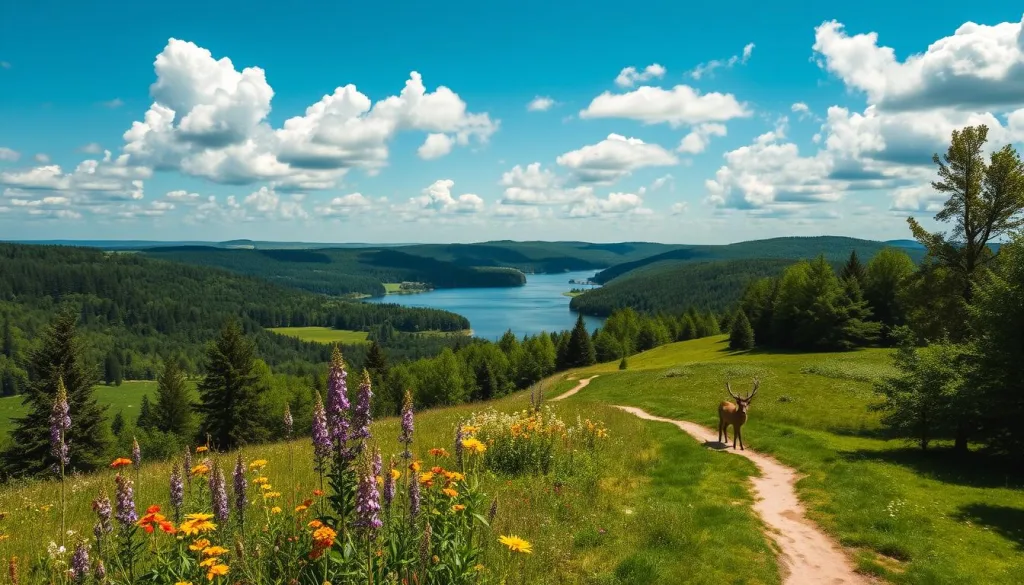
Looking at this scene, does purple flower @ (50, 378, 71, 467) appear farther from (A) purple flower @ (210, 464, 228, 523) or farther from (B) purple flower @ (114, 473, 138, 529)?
(A) purple flower @ (210, 464, 228, 523)

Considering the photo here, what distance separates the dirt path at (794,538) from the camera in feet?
28.5

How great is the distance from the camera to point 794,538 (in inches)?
402

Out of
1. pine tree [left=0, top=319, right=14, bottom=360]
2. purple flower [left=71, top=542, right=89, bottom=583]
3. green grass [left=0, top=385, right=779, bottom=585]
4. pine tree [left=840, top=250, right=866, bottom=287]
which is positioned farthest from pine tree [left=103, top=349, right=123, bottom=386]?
purple flower [left=71, top=542, right=89, bottom=583]

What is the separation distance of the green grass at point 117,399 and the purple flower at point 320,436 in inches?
5021

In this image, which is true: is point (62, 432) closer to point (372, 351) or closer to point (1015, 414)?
point (1015, 414)

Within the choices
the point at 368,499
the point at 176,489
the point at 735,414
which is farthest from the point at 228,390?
the point at 368,499

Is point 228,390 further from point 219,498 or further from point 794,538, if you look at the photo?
point 794,538

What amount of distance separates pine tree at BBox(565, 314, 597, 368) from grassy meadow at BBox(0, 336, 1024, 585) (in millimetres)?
61803

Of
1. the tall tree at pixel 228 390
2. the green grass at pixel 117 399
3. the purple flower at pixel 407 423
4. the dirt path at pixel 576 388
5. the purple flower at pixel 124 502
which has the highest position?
the purple flower at pixel 407 423

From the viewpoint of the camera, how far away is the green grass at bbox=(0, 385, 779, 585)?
791cm

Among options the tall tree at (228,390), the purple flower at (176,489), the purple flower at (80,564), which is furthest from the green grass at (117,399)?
the purple flower at (80,564)

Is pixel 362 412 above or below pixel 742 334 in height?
above

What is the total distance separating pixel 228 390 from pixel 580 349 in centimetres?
5479

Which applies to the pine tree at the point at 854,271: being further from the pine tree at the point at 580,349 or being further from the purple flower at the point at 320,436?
the purple flower at the point at 320,436
